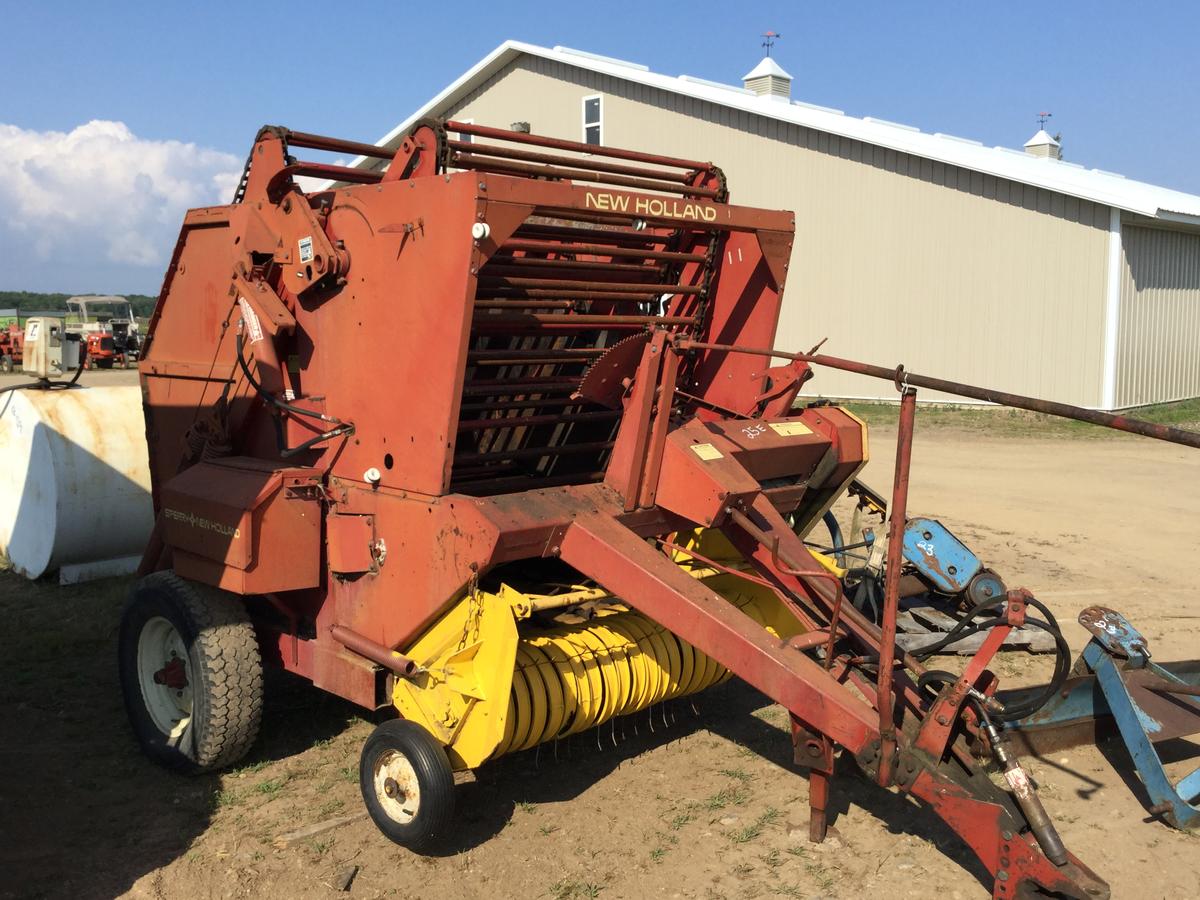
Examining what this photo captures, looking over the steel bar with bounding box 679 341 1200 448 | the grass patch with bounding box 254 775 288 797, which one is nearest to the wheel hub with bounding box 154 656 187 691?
the grass patch with bounding box 254 775 288 797

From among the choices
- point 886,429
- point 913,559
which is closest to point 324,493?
point 913,559

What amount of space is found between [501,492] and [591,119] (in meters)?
17.1

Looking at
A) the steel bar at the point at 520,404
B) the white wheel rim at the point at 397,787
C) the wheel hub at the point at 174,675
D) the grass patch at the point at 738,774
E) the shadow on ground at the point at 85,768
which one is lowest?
the shadow on ground at the point at 85,768

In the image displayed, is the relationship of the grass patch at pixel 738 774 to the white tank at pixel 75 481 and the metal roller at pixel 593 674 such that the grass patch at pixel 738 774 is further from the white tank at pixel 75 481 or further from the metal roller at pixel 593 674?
the white tank at pixel 75 481

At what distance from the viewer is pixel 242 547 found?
13.9 ft

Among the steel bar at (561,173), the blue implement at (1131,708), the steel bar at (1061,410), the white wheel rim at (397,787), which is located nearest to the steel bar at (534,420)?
the steel bar at (561,173)

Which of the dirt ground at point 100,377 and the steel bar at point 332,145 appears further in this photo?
the dirt ground at point 100,377

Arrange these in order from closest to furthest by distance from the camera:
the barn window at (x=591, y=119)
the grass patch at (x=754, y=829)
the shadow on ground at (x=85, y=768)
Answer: the shadow on ground at (x=85, y=768), the grass patch at (x=754, y=829), the barn window at (x=591, y=119)

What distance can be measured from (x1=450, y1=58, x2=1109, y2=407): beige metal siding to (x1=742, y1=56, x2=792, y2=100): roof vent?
9.88 feet

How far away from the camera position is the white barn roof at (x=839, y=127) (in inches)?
607

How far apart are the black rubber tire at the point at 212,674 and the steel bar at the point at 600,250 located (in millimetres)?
1888

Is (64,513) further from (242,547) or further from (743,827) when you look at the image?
(743,827)

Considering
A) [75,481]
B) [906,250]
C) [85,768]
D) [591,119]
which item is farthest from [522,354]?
[591,119]

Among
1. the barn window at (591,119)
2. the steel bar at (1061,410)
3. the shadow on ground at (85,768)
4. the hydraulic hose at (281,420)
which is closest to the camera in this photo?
the steel bar at (1061,410)
